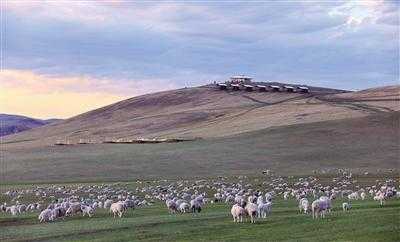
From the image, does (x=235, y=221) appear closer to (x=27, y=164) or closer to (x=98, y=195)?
(x=98, y=195)

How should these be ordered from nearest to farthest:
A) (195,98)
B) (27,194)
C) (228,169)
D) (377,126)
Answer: (27,194), (228,169), (377,126), (195,98)

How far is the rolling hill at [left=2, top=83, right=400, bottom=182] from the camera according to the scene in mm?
78875

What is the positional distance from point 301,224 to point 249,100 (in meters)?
142

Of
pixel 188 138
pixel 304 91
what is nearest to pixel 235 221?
pixel 188 138

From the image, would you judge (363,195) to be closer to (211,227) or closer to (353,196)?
(353,196)

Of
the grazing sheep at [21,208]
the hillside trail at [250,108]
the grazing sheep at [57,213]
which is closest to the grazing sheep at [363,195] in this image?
the grazing sheep at [57,213]

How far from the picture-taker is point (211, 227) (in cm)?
2850

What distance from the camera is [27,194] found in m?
56.3

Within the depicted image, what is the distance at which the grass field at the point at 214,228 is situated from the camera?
2420 cm

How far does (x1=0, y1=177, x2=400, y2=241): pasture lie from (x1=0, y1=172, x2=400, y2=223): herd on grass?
63 centimetres

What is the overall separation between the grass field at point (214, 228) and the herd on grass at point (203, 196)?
80 cm

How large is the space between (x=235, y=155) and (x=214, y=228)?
193ft

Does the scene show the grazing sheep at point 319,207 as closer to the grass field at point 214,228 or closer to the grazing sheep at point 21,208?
the grass field at point 214,228

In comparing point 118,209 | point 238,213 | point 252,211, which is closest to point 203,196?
point 118,209
